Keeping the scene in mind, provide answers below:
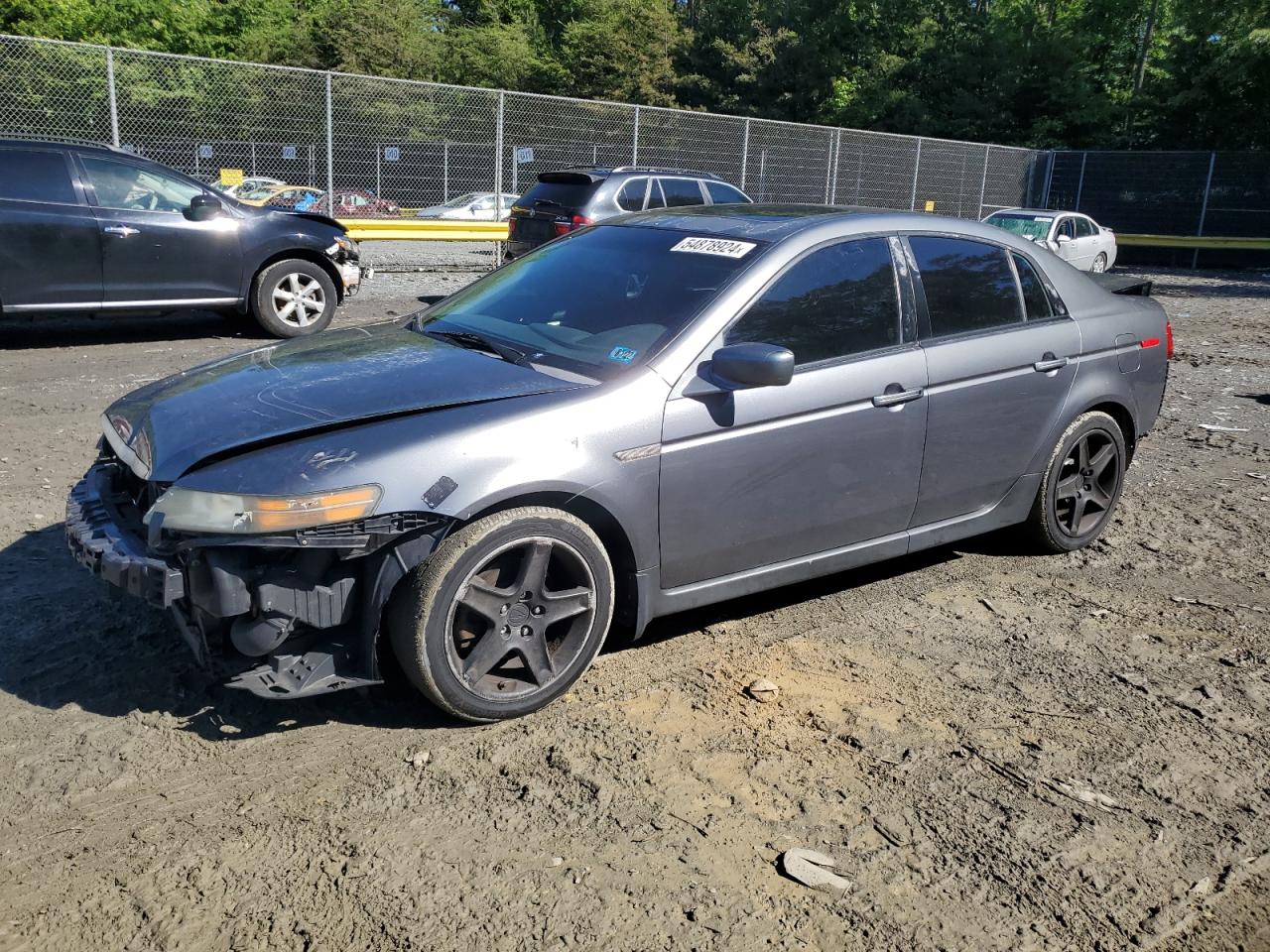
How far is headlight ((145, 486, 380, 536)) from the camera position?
3.02 meters

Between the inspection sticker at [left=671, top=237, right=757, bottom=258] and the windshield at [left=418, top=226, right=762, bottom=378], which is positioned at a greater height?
the inspection sticker at [left=671, top=237, right=757, bottom=258]

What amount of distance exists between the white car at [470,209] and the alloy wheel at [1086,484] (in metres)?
13.8

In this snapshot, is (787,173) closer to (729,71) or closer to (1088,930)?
(1088,930)

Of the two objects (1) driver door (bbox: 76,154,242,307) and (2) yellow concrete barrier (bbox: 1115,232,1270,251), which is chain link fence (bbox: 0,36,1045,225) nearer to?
(1) driver door (bbox: 76,154,242,307)

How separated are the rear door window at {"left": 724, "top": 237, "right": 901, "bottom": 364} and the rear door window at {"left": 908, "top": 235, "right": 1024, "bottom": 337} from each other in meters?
0.21

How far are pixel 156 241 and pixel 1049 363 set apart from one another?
25.9ft

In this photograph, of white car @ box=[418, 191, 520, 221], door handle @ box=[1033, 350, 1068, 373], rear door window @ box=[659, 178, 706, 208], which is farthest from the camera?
white car @ box=[418, 191, 520, 221]

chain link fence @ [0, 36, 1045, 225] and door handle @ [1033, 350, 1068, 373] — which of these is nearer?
door handle @ [1033, 350, 1068, 373]

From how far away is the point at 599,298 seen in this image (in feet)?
13.7

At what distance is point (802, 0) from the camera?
43.7 metres

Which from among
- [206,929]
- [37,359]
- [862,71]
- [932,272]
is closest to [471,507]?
[206,929]

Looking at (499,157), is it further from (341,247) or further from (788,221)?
(788,221)

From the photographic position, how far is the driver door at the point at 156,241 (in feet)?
30.7

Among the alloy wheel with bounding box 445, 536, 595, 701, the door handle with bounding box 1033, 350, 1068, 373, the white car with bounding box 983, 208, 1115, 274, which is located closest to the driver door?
the alloy wheel with bounding box 445, 536, 595, 701
